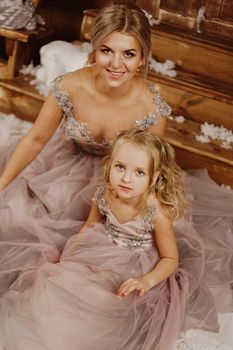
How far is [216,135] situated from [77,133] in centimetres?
74

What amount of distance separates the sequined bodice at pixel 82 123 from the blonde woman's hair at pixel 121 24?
0.22 m

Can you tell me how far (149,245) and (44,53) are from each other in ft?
4.13

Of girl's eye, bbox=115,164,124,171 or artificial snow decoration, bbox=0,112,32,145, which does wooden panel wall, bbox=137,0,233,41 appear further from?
girl's eye, bbox=115,164,124,171

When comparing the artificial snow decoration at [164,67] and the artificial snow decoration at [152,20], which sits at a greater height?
the artificial snow decoration at [152,20]

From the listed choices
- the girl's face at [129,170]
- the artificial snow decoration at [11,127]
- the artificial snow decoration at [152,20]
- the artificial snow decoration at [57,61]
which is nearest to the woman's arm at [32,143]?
the girl's face at [129,170]

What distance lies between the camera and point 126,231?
1.50 m

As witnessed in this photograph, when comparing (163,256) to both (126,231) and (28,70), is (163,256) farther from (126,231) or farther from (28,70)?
(28,70)

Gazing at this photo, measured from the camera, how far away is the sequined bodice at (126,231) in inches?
58.3

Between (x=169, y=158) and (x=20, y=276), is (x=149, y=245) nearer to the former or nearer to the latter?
(x=169, y=158)

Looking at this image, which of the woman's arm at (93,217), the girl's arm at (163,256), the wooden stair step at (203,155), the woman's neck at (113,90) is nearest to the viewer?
the girl's arm at (163,256)

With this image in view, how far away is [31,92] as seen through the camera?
2379 mm

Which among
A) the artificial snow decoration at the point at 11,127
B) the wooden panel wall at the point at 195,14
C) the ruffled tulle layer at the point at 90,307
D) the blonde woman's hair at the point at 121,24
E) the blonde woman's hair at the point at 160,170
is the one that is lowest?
the artificial snow decoration at the point at 11,127

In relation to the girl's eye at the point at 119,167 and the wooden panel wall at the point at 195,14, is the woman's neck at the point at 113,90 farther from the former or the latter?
the wooden panel wall at the point at 195,14

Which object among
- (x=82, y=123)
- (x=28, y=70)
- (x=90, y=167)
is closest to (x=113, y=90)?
(x=82, y=123)
